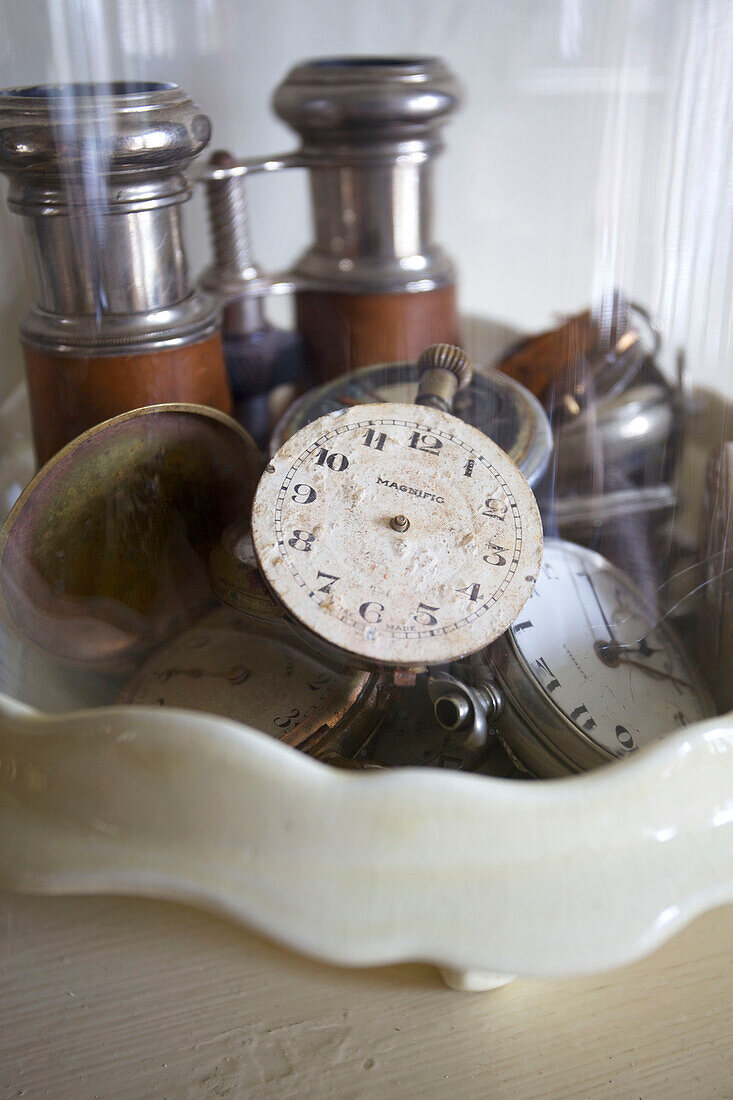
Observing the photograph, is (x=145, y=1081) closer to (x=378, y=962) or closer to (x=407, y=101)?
(x=378, y=962)

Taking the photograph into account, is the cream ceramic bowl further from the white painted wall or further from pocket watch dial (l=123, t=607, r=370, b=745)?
the white painted wall

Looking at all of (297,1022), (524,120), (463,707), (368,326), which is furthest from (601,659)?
(524,120)

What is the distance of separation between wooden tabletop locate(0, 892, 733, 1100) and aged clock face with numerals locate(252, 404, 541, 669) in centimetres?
14

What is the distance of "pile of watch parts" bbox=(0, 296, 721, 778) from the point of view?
37cm

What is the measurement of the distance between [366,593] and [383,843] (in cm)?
10

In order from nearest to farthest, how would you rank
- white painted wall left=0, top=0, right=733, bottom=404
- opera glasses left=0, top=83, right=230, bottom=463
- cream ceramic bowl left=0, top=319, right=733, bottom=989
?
cream ceramic bowl left=0, top=319, right=733, bottom=989
opera glasses left=0, top=83, right=230, bottom=463
white painted wall left=0, top=0, right=733, bottom=404

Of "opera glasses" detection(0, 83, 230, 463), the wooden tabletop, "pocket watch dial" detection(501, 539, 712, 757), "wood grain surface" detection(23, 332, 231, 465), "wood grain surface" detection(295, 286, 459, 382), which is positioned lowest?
the wooden tabletop

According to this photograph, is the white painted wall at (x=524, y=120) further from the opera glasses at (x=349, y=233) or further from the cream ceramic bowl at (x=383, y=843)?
the cream ceramic bowl at (x=383, y=843)

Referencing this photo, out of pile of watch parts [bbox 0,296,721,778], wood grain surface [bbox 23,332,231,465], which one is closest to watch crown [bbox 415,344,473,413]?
pile of watch parts [bbox 0,296,721,778]

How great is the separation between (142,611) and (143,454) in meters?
0.07

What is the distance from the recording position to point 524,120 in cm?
74

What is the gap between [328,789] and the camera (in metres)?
0.31

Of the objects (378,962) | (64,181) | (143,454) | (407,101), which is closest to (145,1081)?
(378,962)

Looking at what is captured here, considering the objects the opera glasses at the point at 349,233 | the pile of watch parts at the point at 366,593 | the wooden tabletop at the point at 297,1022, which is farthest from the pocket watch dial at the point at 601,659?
the opera glasses at the point at 349,233
